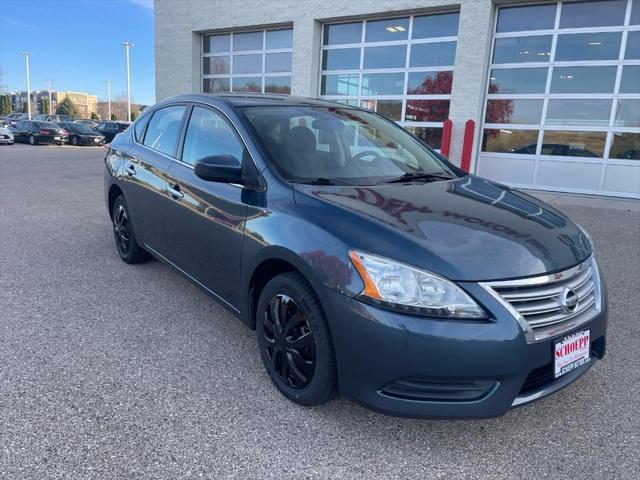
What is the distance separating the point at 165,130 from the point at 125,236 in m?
1.28

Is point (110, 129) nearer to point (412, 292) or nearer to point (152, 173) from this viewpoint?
point (152, 173)

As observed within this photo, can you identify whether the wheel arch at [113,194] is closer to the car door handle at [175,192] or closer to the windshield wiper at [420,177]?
the car door handle at [175,192]

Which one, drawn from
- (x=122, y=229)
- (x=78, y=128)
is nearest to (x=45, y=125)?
(x=78, y=128)

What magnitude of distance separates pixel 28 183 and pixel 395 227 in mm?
10701

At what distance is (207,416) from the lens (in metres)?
2.46

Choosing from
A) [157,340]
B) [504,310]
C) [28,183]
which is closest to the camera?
[504,310]

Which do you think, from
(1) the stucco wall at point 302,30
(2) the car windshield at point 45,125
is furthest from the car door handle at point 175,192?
(2) the car windshield at point 45,125

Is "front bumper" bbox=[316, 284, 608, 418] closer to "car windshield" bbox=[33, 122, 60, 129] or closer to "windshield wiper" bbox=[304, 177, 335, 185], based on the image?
"windshield wiper" bbox=[304, 177, 335, 185]

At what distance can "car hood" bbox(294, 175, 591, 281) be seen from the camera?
2094 mm

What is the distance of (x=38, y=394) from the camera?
259 cm

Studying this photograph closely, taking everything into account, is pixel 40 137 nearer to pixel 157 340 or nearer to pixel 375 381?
pixel 157 340

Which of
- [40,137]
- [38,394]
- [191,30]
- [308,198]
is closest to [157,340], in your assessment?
[38,394]

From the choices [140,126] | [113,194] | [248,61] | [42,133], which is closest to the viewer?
[140,126]

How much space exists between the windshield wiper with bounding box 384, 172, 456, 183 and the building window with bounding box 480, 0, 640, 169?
9.70 metres
